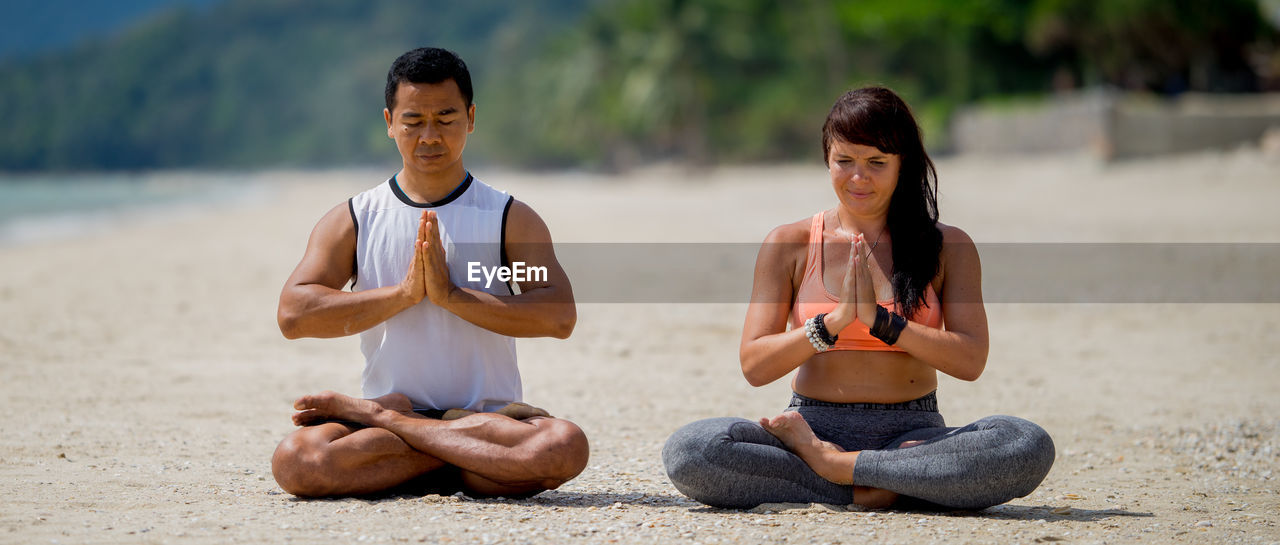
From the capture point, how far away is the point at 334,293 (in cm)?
403

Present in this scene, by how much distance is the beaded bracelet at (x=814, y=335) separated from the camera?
12.3 ft

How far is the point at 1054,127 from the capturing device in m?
30.8

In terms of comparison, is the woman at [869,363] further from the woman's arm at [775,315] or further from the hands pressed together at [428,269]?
the hands pressed together at [428,269]

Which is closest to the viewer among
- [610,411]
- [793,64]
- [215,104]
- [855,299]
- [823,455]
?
[855,299]

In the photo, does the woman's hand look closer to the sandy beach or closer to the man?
the sandy beach

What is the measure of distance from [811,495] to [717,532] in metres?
0.45

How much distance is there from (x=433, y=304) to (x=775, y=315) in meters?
1.13

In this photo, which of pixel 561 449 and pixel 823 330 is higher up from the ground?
pixel 823 330

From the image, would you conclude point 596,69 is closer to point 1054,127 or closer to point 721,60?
point 721,60

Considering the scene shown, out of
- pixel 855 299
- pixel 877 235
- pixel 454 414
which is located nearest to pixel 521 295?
pixel 454 414

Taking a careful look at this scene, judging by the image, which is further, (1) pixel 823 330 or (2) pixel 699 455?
(2) pixel 699 455

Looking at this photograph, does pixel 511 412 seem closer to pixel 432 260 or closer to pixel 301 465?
pixel 432 260

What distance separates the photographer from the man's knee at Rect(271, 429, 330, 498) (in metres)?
4.02

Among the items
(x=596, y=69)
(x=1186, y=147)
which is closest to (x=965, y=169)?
(x=1186, y=147)
